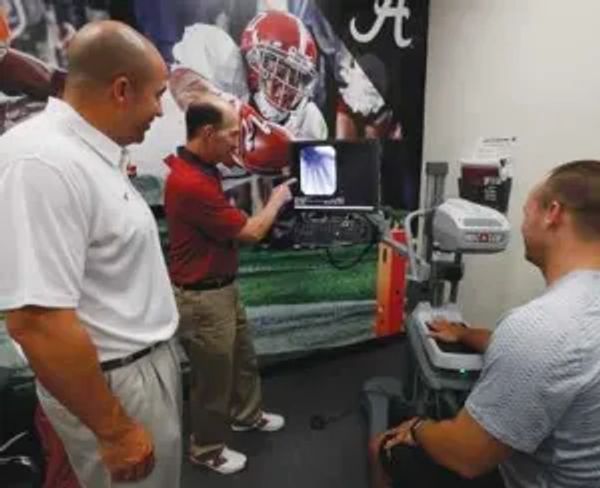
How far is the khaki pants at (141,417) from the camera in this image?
1.28 metres

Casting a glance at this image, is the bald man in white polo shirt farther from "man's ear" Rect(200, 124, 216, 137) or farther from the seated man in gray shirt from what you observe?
"man's ear" Rect(200, 124, 216, 137)

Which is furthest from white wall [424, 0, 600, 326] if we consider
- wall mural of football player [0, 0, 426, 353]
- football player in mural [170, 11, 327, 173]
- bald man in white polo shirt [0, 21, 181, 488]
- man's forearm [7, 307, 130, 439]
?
man's forearm [7, 307, 130, 439]

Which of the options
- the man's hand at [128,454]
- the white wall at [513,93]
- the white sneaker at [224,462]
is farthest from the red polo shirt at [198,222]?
the white wall at [513,93]

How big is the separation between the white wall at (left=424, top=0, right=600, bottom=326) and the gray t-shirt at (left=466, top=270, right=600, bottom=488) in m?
1.92

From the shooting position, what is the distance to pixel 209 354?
239 centimetres

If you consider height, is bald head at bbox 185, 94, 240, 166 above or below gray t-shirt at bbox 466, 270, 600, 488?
above

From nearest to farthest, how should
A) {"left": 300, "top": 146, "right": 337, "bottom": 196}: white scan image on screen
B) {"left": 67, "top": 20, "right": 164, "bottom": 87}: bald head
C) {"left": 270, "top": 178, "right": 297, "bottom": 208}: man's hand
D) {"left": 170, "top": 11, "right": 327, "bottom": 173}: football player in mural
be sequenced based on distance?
{"left": 67, "top": 20, "right": 164, "bottom": 87}: bald head, {"left": 270, "top": 178, "right": 297, "bottom": 208}: man's hand, {"left": 300, "top": 146, "right": 337, "bottom": 196}: white scan image on screen, {"left": 170, "top": 11, "right": 327, "bottom": 173}: football player in mural

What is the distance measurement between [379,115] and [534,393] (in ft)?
7.70

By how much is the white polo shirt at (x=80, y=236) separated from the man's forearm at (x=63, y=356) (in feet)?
0.09

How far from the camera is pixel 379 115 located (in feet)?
10.9

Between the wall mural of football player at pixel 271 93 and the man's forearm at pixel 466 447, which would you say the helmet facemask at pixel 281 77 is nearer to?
the wall mural of football player at pixel 271 93

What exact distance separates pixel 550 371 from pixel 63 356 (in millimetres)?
949

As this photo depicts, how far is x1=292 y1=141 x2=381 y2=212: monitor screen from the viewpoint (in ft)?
8.64

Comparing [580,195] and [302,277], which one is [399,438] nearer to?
[580,195]
